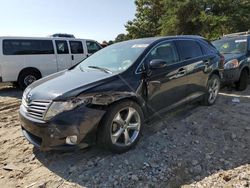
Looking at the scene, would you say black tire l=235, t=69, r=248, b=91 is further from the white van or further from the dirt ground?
the white van

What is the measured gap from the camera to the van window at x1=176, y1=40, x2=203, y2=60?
515 centimetres

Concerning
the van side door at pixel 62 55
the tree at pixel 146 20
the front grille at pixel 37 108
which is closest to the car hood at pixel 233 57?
the front grille at pixel 37 108

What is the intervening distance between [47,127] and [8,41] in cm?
725

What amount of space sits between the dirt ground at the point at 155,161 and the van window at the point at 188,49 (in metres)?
1.25

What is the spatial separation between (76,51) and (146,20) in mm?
22728

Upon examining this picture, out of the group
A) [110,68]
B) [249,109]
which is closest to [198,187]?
[110,68]

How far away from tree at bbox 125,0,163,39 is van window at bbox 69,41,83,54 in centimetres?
2070

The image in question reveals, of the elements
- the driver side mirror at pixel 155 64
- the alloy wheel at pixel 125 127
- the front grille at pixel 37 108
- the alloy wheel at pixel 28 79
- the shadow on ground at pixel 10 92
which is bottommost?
the shadow on ground at pixel 10 92

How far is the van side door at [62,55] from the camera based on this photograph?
1080cm

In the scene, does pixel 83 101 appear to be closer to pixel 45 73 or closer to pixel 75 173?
pixel 75 173

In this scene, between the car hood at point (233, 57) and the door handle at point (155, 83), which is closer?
the door handle at point (155, 83)

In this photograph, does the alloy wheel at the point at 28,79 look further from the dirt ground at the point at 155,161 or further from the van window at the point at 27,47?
the dirt ground at the point at 155,161

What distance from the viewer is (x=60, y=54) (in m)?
10.9

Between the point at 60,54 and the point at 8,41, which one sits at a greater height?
the point at 8,41
